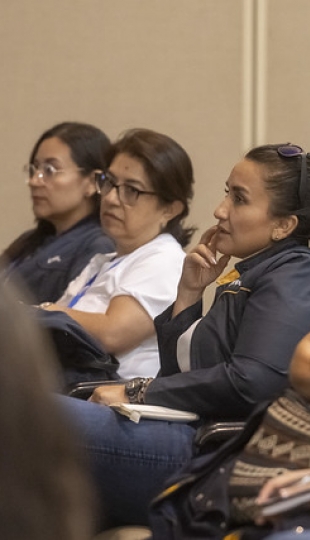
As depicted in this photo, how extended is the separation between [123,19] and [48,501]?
10.5 ft

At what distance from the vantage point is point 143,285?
2561 millimetres

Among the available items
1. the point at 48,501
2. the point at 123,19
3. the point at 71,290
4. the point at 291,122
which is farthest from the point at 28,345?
the point at 123,19

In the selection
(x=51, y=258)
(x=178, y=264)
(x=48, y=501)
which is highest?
(x=48, y=501)

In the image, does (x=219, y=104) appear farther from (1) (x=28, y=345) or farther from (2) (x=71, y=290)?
(1) (x=28, y=345)

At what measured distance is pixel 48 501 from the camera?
66 cm

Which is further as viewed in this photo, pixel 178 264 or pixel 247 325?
pixel 178 264

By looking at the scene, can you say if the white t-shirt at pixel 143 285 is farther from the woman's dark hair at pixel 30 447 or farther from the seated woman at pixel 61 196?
the woman's dark hair at pixel 30 447

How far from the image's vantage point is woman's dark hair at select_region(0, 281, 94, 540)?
65cm

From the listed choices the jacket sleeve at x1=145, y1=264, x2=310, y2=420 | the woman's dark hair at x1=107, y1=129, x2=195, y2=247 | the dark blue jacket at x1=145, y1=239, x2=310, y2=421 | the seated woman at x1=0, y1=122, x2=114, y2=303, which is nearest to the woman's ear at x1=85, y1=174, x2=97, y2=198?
the seated woman at x1=0, y1=122, x2=114, y2=303

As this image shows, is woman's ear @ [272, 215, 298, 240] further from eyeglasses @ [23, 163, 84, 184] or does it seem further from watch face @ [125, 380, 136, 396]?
eyeglasses @ [23, 163, 84, 184]

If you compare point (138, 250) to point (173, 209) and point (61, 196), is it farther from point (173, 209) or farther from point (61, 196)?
point (61, 196)

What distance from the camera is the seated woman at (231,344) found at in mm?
1972

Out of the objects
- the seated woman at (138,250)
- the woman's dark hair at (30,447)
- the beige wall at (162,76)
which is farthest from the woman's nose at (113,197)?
the woman's dark hair at (30,447)

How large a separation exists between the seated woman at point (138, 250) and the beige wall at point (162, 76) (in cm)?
71
